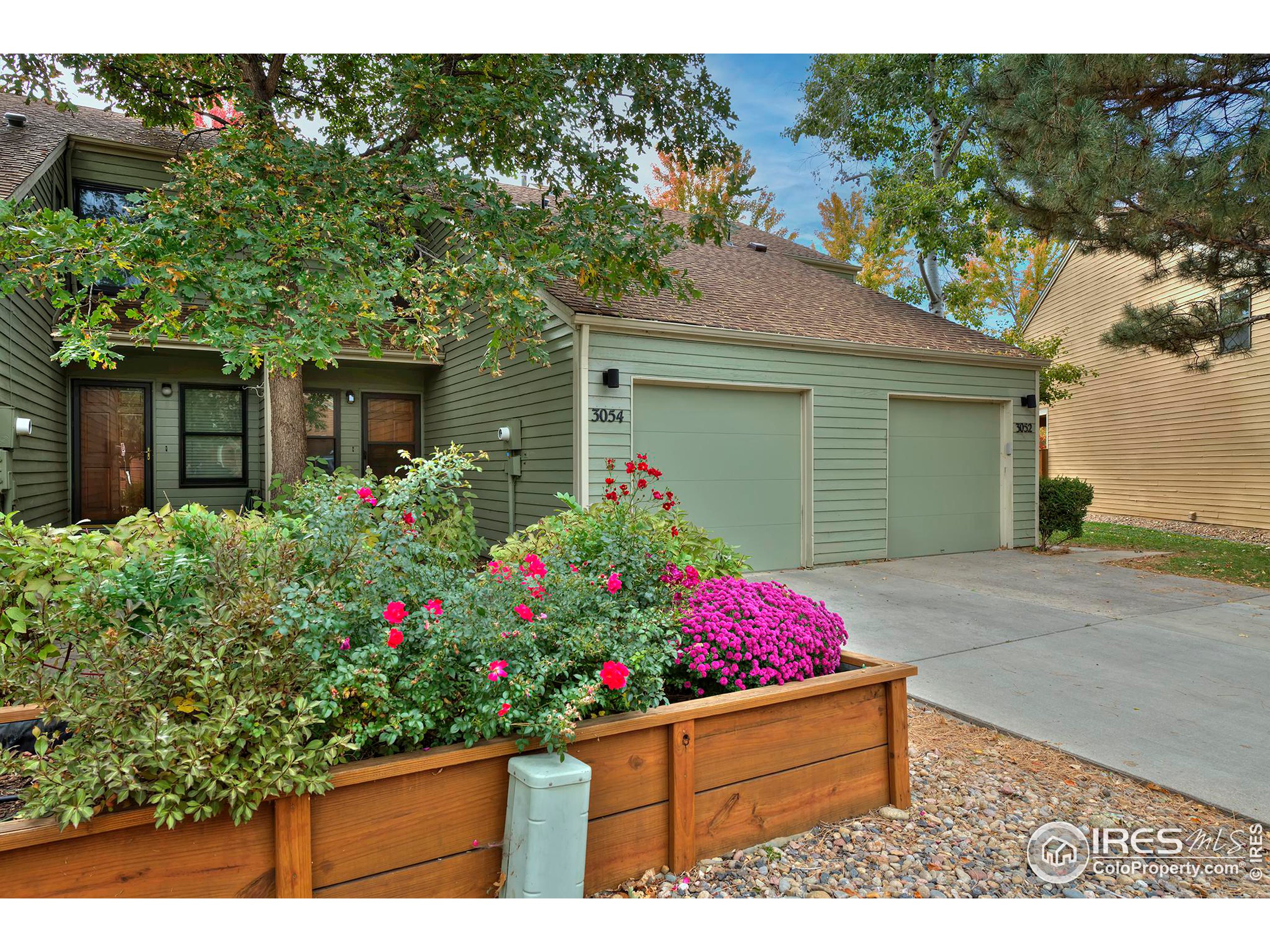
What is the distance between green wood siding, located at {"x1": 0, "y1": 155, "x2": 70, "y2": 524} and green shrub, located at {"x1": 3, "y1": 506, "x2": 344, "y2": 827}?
607 centimetres

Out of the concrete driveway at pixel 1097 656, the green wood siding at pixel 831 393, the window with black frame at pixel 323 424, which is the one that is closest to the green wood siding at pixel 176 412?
the window with black frame at pixel 323 424

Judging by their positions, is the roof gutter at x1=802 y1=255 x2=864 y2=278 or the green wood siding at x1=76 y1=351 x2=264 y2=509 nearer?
the green wood siding at x1=76 y1=351 x2=264 y2=509

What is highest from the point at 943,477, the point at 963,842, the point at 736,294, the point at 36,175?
the point at 36,175

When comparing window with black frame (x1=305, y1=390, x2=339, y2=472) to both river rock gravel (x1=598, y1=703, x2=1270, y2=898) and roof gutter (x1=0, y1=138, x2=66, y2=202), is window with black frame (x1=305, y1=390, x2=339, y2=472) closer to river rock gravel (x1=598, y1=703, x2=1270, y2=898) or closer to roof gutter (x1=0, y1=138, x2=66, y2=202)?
roof gutter (x1=0, y1=138, x2=66, y2=202)

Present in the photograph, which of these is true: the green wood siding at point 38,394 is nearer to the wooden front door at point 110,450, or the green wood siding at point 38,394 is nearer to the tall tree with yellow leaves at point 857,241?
the wooden front door at point 110,450

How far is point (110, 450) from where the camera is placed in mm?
9141

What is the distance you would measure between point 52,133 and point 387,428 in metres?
5.10

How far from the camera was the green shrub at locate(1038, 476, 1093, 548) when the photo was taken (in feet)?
33.3

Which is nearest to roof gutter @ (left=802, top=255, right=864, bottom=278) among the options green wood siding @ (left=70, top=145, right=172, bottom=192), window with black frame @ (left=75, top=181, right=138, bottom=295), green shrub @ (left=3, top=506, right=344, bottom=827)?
green wood siding @ (left=70, top=145, right=172, bottom=192)

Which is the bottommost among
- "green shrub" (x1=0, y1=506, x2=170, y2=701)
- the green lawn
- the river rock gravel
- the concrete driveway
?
the river rock gravel

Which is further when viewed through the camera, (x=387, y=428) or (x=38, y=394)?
(x=387, y=428)

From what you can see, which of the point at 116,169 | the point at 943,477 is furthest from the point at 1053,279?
the point at 116,169

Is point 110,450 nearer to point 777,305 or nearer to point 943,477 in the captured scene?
point 777,305
